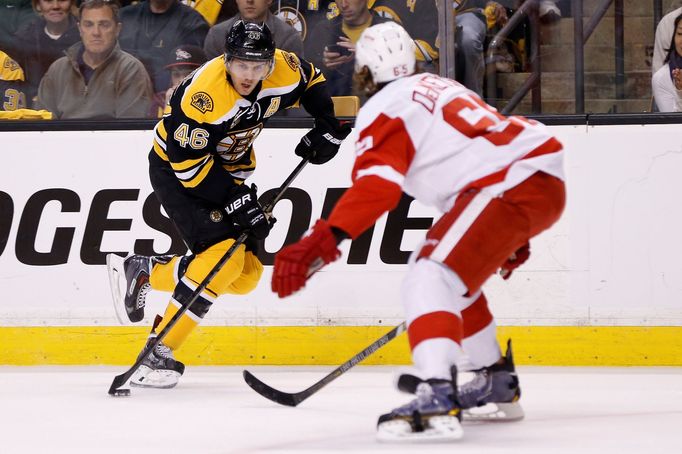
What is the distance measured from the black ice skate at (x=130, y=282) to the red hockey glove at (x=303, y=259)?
1.61m

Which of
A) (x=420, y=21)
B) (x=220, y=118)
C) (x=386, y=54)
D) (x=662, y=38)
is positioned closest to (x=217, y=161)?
(x=220, y=118)

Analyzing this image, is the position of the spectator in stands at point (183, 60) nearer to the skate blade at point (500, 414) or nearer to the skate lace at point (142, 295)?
the skate lace at point (142, 295)

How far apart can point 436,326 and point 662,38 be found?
7.68 feet

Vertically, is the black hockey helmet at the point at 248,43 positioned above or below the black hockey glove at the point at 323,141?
above

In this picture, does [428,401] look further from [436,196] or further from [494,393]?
[436,196]

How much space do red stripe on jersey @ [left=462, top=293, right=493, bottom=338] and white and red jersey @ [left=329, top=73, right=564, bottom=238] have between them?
0.30 meters

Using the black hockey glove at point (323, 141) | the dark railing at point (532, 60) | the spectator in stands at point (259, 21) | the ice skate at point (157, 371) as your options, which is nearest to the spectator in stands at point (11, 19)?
the spectator in stands at point (259, 21)

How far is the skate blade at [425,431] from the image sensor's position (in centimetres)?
275

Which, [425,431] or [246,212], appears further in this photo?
[246,212]

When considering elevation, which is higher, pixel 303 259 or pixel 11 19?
pixel 11 19

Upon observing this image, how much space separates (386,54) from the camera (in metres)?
2.95

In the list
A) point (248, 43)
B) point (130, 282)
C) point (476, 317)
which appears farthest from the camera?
point (130, 282)

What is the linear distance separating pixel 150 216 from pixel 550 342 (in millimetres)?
1692

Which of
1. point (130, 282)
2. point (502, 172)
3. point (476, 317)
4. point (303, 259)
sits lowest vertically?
point (130, 282)
